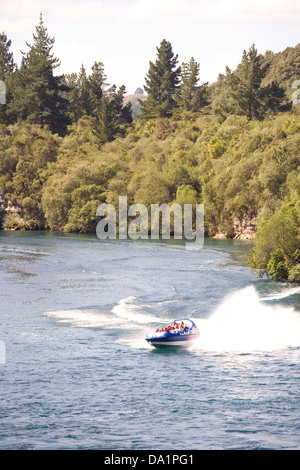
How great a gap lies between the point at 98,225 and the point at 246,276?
70875 millimetres

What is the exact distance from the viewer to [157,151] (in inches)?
6609

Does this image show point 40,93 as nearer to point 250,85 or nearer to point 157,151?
point 157,151

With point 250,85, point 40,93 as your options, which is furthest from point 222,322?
point 40,93

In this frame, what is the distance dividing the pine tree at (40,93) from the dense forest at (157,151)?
0.97ft

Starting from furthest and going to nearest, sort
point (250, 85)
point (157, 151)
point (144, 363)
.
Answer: point (157, 151)
point (250, 85)
point (144, 363)

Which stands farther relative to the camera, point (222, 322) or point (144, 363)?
point (222, 322)

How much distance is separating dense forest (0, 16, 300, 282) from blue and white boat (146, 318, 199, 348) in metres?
48.6

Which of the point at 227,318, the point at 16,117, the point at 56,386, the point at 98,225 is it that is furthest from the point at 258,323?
the point at 16,117

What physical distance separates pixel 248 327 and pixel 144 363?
12796 millimetres

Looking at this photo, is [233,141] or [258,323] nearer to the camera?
[258,323]

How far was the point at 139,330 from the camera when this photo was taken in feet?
176

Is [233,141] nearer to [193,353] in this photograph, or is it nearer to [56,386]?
[193,353]

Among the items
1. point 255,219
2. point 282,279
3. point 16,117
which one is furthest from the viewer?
point 16,117

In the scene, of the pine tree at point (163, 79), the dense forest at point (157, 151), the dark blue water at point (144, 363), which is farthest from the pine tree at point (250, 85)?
the dark blue water at point (144, 363)
